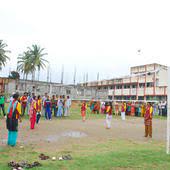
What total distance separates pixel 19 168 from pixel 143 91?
57.7 m

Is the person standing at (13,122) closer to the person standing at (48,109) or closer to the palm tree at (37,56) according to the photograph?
the person standing at (48,109)

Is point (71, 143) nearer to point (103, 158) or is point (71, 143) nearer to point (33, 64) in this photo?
point (103, 158)

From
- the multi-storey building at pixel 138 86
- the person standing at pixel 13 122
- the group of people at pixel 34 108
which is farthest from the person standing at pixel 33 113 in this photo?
the multi-storey building at pixel 138 86

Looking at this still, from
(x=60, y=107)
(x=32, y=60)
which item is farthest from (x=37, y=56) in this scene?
(x=60, y=107)

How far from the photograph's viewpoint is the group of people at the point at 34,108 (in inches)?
363

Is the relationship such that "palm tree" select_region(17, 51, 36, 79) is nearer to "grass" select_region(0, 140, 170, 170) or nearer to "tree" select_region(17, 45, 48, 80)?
"tree" select_region(17, 45, 48, 80)

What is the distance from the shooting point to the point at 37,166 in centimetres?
612

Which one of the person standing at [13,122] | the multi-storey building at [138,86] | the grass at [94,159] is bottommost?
the grass at [94,159]

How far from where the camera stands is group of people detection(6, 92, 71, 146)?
9227mm

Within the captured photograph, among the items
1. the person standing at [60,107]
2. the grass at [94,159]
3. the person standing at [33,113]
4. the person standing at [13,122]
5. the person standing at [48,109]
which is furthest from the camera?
the person standing at [60,107]

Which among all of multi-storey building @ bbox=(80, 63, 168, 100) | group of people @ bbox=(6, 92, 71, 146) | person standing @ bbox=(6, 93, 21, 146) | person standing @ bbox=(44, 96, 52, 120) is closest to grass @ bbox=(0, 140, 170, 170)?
person standing @ bbox=(6, 93, 21, 146)

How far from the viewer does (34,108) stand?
45.9ft

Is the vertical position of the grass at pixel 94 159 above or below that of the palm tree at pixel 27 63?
below

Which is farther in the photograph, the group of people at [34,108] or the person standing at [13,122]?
the group of people at [34,108]
